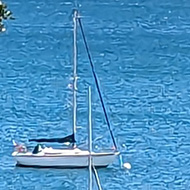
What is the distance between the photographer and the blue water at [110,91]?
23.3 m

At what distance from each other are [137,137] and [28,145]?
134 inches

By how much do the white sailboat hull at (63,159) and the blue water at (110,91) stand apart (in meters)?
0.19

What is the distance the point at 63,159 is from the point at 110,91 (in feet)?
36.9

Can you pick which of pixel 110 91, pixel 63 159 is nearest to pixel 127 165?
pixel 63 159

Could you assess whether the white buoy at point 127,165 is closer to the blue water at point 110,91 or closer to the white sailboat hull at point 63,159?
the blue water at point 110,91

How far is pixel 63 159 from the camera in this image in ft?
74.9

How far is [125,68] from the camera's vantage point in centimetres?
3959

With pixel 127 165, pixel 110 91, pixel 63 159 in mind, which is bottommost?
pixel 110 91

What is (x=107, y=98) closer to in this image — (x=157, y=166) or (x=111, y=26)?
(x=157, y=166)

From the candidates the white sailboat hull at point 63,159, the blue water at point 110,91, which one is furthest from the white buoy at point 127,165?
the white sailboat hull at point 63,159

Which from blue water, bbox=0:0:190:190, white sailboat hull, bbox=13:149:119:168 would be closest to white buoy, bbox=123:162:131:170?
blue water, bbox=0:0:190:190

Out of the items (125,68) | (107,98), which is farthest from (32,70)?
(107,98)

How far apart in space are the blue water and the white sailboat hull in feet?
0.63

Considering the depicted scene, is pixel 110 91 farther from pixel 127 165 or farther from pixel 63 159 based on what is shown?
pixel 63 159
